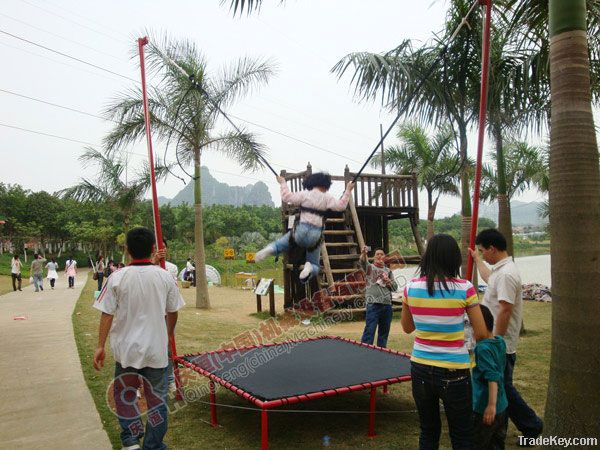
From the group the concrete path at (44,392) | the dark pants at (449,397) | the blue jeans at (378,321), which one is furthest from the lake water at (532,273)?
Answer: the dark pants at (449,397)

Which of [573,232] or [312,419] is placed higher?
[573,232]

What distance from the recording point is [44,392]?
18.1ft

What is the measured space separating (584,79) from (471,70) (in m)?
4.68

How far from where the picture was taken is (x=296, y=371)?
16.0 feet

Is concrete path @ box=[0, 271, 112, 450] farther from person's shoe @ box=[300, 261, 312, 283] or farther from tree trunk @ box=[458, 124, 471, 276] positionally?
tree trunk @ box=[458, 124, 471, 276]

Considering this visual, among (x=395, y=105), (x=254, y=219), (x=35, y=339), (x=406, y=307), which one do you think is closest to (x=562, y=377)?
(x=406, y=307)

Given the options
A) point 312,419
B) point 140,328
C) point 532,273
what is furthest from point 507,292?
point 532,273

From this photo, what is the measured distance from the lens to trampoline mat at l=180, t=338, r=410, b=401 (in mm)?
4340

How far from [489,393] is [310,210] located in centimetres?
237

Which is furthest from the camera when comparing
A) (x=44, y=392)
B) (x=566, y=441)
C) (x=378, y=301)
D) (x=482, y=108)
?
(x=378, y=301)

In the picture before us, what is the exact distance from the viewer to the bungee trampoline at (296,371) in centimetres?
412

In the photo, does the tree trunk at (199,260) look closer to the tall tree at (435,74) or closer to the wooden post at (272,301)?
the wooden post at (272,301)

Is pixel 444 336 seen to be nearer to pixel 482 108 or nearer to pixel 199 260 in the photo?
pixel 482 108

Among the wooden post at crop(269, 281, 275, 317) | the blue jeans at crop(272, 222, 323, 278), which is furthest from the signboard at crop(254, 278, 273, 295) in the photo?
the blue jeans at crop(272, 222, 323, 278)
